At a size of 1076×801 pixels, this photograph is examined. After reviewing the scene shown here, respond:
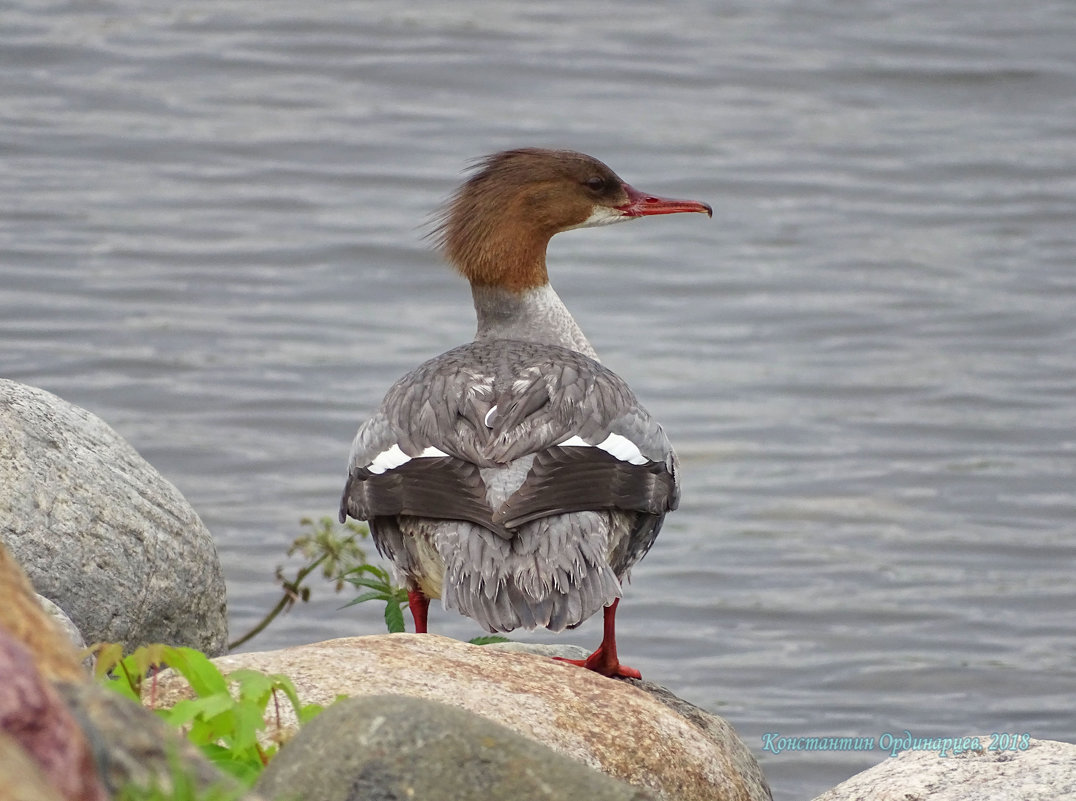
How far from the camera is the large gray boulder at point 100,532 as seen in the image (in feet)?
16.2

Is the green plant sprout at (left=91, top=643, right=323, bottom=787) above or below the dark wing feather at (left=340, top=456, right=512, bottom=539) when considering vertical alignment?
above

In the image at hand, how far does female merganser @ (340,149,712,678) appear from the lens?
4.68 meters

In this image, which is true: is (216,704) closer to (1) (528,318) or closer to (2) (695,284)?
(1) (528,318)

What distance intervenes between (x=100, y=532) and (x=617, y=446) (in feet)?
5.24

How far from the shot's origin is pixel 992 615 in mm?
8461

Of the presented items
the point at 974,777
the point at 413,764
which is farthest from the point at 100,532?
the point at 974,777

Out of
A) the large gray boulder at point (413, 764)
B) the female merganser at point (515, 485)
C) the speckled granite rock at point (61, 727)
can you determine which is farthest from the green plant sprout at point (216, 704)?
the female merganser at point (515, 485)

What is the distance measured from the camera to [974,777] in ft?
15.1

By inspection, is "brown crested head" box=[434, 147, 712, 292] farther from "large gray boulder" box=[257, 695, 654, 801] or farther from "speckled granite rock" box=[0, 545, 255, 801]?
"speckled granite rock" box=[0, 545, 255, 801]

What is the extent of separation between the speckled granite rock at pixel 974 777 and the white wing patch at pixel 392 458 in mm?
1519

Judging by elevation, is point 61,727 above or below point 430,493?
above

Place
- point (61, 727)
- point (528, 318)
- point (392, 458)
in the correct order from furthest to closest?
point (528, 318) < point (392, 458) < point (61, 727)

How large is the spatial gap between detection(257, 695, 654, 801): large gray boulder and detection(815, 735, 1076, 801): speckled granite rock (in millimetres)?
1915

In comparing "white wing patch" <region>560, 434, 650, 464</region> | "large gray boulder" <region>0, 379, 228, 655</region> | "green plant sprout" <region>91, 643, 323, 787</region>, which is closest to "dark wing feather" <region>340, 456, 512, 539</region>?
"white wing patch" <region>560, 434, 650, 464</region>
